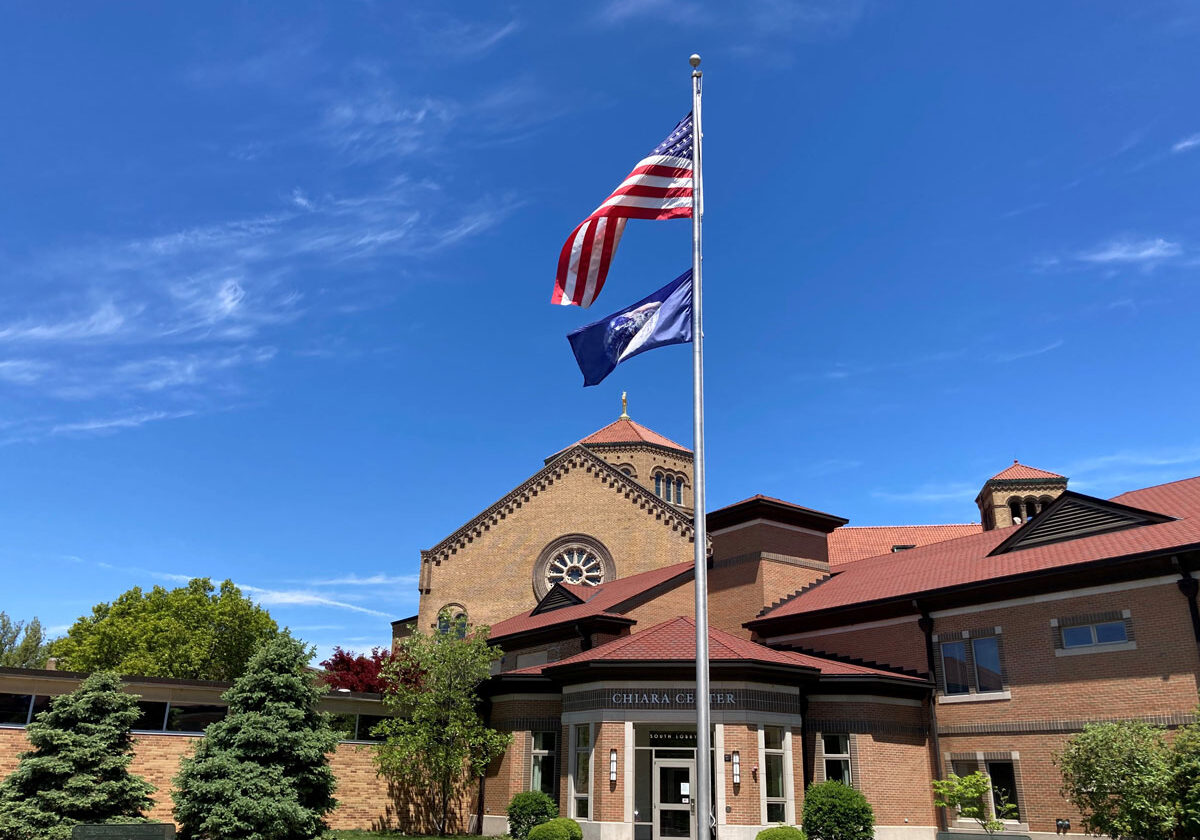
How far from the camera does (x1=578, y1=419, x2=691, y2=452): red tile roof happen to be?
68562 mm

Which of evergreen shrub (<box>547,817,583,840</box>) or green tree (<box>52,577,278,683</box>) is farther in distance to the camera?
green tree (<box>52,577,278,683</box>)

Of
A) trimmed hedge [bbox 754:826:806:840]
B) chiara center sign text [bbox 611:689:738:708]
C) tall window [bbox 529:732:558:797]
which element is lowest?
trimmed hedge [bbox 754:826:806:840]

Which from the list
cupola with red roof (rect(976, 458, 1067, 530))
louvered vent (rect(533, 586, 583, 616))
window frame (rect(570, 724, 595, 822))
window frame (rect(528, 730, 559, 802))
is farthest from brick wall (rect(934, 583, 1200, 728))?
cupola with red roof (rect(976, 458, 1067, 530))

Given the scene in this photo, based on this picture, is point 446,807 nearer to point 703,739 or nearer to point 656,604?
point 656,604

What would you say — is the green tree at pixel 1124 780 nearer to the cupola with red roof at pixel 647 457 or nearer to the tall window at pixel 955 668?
the tall window at pixel 955 668

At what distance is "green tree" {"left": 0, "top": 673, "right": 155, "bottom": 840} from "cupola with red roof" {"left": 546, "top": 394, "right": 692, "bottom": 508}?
148ft

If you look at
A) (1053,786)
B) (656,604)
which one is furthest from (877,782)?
(656,604)

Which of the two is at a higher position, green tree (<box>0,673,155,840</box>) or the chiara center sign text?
the chiara center sign text

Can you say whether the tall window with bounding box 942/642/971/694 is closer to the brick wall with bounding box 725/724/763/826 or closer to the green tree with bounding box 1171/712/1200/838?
the brick wall with bounding box 725/724/763/826

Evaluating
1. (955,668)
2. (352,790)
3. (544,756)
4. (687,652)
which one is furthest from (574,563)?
(955,668)

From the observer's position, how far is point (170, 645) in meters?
54.4

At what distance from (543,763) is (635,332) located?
17.0 m

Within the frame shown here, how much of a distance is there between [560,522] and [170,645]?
84.3ft

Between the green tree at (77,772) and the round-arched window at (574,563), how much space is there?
2822 cm
